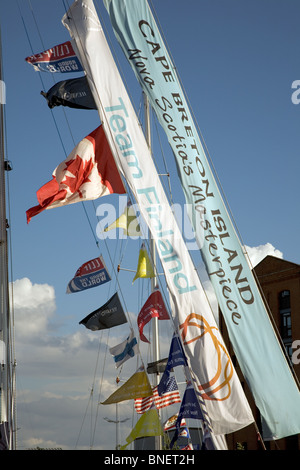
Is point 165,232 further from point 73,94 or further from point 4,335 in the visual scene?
point 73,94

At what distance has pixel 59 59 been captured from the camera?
1756 cm

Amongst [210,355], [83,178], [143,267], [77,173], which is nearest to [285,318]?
[143,267]

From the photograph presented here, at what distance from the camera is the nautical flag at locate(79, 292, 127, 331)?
2367 cm

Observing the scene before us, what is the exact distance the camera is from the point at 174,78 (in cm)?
1318

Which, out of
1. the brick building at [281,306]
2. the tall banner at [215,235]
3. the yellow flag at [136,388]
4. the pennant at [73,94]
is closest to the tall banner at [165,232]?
the tall banner at [215,235]

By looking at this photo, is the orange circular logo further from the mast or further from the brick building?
the brick building

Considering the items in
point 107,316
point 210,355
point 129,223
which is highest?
point 129,223

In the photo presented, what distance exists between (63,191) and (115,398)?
27.8 feet

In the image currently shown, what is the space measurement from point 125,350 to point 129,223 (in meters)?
4.67

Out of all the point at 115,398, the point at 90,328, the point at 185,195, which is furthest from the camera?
the point at 90,328

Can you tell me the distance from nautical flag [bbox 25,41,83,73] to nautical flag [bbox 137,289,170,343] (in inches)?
411

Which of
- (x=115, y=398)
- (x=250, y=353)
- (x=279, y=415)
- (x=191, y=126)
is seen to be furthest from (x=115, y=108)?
(x=115, y=398)

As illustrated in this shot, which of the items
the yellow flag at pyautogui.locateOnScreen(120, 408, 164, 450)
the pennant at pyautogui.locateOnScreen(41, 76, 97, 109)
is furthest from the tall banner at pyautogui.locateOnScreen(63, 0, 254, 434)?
the yellow flag at pyautogui.locateOnScreen(120, 408, 164, 450)
